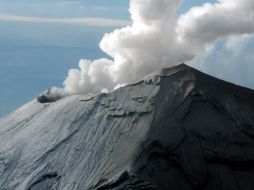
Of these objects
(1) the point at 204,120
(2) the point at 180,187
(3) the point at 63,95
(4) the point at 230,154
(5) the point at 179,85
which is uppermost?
(3) the point at 63,95

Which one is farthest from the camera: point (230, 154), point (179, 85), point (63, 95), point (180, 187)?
point (63, 95)

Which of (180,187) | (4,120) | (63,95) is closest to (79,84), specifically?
(63,95)

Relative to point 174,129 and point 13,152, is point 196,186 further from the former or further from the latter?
point 13,152

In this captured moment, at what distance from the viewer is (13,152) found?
35.7 metres

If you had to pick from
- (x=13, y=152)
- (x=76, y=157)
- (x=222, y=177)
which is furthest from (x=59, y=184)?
(x=222, y=177)

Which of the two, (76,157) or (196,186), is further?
(76,157)

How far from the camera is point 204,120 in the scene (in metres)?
33.1

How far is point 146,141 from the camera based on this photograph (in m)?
31.3

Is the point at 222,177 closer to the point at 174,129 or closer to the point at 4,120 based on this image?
the point at 174,129

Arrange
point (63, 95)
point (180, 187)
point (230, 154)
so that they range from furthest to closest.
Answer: point (63, 95) → point (230, 154) → point (180, 187)

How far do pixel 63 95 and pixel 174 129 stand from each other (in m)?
12.4

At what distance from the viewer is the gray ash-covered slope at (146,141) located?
30453 millimetres

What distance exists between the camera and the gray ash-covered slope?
3045 cm

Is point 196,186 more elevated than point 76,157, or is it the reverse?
point 76,157
